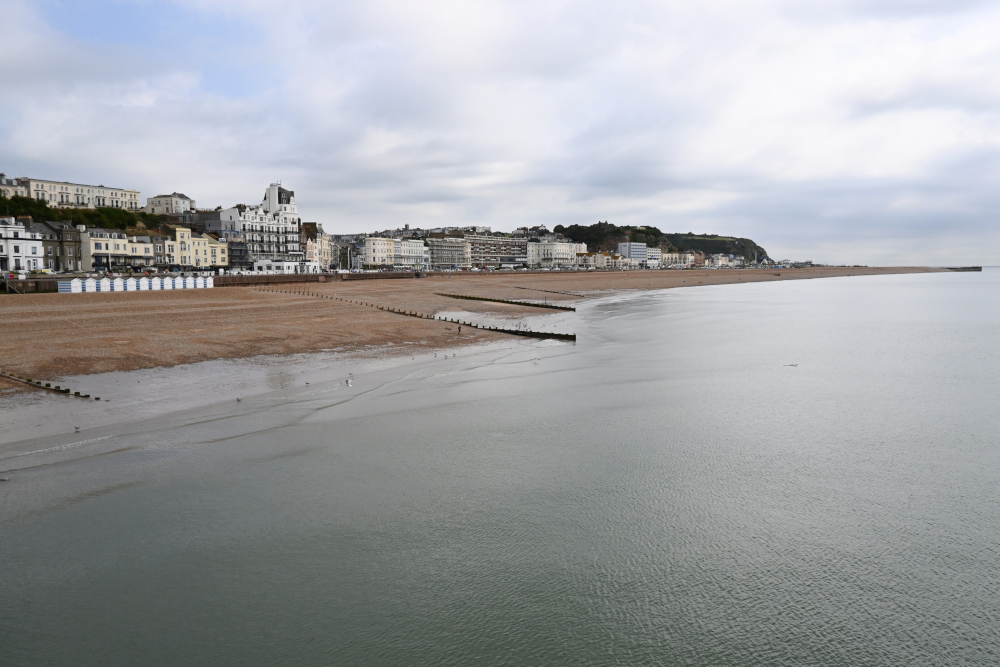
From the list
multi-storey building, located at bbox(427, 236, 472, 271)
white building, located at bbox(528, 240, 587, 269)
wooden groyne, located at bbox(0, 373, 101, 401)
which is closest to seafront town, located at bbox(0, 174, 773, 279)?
multi-storey building, located at bbox(427, 236, 472, 271)

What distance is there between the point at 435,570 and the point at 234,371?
39.8 feet

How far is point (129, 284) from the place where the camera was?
4178cm

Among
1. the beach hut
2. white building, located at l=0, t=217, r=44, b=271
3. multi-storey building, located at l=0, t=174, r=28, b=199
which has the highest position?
multi-storey building, located at l=0, t=174, r=28, b=199

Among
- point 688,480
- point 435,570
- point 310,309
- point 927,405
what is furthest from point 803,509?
point 310,309

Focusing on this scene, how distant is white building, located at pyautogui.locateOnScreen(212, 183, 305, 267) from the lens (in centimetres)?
8404

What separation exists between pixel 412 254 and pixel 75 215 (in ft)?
264

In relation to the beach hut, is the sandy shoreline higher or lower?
lower

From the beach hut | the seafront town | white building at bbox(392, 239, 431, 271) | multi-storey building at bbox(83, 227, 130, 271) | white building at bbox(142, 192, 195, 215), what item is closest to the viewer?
the beach hut

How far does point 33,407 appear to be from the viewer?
489 inches

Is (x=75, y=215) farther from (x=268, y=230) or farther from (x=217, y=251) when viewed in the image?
(x=268, y=230)

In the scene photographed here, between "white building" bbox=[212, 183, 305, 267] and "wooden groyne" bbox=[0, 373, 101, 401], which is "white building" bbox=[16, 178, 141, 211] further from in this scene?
"wooden groyne" bbox=[0, 373, 101, 401]

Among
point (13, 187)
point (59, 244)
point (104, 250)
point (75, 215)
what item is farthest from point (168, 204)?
point (59, 244)

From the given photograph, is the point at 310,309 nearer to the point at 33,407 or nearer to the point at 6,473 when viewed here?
the point at 33,407

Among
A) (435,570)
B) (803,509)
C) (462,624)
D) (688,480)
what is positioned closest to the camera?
(462,624)
